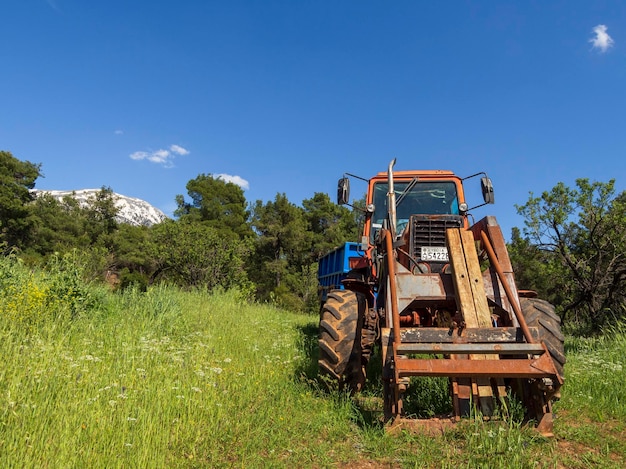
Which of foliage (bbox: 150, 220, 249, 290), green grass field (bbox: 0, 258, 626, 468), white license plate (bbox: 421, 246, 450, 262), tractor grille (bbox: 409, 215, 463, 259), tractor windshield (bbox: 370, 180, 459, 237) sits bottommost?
green grass field (bbox: 0, 258, 626, 468)

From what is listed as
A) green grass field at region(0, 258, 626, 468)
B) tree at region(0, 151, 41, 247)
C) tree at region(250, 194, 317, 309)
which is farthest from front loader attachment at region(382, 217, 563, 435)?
tree at region(0, 151, 41, 247)

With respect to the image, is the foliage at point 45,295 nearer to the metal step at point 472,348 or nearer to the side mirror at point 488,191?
the metal step at point 472,348

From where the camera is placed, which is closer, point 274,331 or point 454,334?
point 454,334

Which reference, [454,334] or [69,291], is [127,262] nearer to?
[69,291]

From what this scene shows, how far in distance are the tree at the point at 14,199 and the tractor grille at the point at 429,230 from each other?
32964mm

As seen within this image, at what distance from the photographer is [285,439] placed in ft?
11.5

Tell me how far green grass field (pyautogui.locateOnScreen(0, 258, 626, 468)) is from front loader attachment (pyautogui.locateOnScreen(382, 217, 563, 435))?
1.04 feet

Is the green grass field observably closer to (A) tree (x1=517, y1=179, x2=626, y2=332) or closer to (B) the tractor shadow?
(B) the tractor shadow

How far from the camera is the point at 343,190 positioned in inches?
259

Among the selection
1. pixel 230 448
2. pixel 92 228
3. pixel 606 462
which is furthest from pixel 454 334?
pixel 92 228

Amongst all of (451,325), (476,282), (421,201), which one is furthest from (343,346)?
(421,201)

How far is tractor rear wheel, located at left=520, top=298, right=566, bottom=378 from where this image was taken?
13.6 feet

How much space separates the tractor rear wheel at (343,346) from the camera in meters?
4.43

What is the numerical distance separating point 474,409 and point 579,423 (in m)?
1.31
